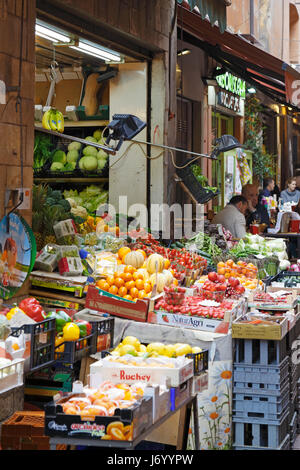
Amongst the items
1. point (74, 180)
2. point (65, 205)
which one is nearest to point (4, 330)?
point (65, 205)

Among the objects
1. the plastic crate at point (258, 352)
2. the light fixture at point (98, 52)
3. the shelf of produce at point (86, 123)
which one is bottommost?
the plastic crate at point (258, 352)

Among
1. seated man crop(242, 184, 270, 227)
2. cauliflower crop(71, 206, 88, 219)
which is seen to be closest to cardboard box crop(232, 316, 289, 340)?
cauliflower crop(71, 206, 88, 219)

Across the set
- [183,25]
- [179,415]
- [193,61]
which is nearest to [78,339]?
[179,415]

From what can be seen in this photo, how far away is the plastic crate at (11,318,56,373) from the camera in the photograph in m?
4.44

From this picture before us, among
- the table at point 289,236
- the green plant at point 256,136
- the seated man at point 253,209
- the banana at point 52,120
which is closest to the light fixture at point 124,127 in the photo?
the banana at point 52,120

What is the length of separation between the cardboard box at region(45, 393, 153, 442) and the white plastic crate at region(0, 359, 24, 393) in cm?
58

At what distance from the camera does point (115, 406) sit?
12.0 ft

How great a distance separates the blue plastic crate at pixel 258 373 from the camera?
5426 millimetres

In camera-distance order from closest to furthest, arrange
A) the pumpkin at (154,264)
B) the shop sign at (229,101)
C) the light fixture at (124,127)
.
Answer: the pumpkin at (154,264)
the light fixture at (124,127)
the shop sign at (229,101)

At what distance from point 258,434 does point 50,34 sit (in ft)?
14.8

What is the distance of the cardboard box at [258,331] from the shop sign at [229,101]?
8.38 metres

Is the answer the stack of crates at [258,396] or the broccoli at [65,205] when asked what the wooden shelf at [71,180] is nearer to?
the broccoli at [65,205]

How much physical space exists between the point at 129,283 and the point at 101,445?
2.76 meters

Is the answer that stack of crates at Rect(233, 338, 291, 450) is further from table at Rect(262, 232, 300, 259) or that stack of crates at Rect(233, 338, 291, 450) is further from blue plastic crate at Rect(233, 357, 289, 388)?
table at Rect(262, 232, 300, 259)
